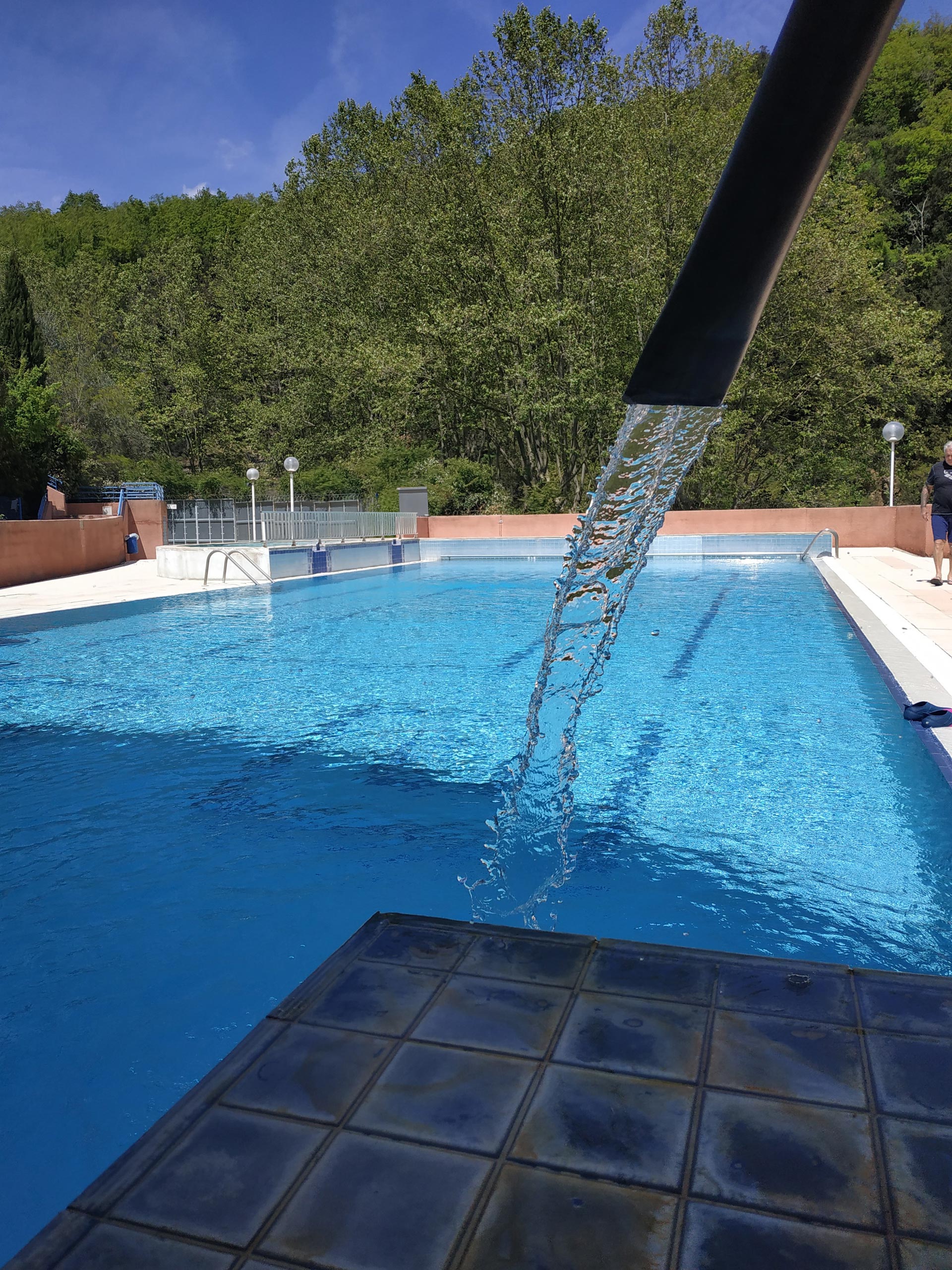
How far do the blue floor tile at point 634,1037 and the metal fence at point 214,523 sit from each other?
20.1 metres

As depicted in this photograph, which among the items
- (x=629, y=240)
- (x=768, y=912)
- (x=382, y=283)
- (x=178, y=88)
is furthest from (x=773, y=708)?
(x=382, y=283)

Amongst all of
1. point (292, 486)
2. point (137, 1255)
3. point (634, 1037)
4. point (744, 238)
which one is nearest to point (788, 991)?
point (634, 1037)

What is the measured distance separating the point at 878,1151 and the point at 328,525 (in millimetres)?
21497

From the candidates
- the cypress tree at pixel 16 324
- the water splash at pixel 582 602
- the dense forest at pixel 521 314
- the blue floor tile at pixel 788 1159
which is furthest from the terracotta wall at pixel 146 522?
the blue floor tile at pixel 788 1159

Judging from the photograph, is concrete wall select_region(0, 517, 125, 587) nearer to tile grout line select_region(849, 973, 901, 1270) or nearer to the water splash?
the water splash

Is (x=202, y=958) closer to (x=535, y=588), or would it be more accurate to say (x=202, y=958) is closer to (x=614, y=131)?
(x=535, y=588)

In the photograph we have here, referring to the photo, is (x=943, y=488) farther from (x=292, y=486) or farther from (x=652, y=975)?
(x=292, y=486)

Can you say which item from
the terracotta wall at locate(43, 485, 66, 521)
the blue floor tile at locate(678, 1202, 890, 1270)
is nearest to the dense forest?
the terracotta wall at locate(43, 485, 66, 521)

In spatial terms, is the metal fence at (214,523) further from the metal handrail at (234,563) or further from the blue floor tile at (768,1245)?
the blue floor tile at (768,1245)

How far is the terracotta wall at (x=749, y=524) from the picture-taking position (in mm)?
21094

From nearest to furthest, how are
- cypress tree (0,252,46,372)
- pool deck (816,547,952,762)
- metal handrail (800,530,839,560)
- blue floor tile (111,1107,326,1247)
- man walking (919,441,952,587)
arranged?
1. blue floor tile (111,1107,326,1247)
2. pool deck (816,547,952,762)
3. man walking (919,441,952,587)
4. metal handrail (800,530,839,560)
5. cypress tree (0,252,46,372)

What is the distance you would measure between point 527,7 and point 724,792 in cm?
2429

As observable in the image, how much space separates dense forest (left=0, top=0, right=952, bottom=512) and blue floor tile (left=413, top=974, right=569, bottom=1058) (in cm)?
2312

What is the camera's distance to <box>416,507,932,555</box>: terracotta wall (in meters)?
21.1
